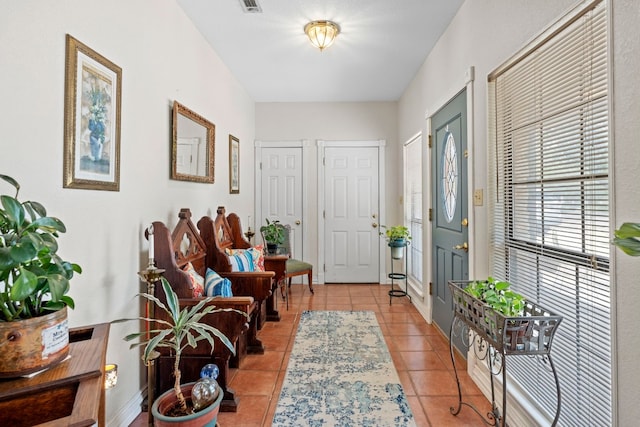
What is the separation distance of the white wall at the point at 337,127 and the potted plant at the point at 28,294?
3917mm

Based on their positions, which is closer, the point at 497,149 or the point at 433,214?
the point at 497,149

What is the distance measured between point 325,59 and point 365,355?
2.76 metres

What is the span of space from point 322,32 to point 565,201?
→ 2.14 m

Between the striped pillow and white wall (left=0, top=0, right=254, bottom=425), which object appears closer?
white wall (left=0, top=0, right=254, bottom=425)

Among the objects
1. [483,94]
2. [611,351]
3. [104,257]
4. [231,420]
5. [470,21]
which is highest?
[470,21]

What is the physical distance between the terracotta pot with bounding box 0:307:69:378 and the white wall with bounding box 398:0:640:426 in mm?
1732

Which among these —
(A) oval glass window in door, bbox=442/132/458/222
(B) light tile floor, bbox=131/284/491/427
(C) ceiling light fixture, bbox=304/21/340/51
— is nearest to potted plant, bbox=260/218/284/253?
(B) light tile floor, bbox=131/284/491/427

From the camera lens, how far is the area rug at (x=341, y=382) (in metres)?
1.86

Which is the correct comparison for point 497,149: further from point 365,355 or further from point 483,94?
point 365,355

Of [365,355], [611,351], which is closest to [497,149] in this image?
[611,351]

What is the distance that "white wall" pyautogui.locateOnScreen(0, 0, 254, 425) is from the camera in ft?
3.95

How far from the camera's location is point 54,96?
1.33 m

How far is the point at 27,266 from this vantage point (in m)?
0.89

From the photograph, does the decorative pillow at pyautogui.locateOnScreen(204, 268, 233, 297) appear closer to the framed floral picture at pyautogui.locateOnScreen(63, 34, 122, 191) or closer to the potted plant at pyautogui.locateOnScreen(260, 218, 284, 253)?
the framed floral picture at pyautogui.locateOnScreen(63, 34, 122, 191)
